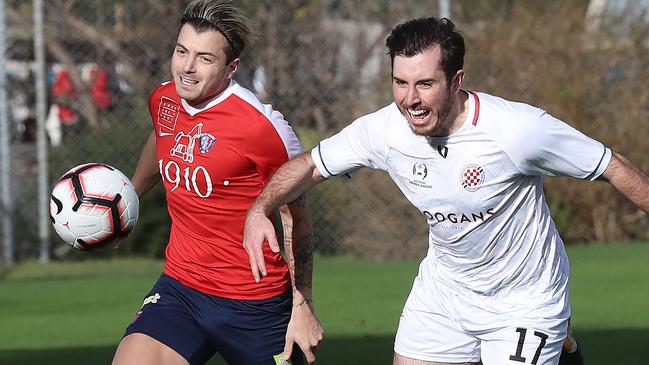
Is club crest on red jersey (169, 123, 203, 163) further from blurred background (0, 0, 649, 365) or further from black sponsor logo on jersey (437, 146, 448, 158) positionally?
blurred background (0, 0, 649, 365)

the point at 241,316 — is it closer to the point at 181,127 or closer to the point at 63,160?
the point at 181,127

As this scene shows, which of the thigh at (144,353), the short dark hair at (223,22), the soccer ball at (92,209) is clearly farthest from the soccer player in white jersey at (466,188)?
the soccer ball at (92,209)

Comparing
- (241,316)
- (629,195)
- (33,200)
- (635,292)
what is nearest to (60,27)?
(33,200)

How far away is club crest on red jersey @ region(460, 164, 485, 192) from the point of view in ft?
15.9

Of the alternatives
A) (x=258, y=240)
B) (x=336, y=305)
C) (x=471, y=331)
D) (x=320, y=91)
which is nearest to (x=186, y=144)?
(x=258, y=240)

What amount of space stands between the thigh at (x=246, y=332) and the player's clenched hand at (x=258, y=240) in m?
0.74

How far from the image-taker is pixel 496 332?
16.8 ft

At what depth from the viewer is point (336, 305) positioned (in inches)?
402

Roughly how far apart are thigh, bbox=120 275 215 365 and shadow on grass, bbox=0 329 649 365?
238 cm

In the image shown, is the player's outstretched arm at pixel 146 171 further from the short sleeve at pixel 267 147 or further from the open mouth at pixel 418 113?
the open mouth at pixel 418 113

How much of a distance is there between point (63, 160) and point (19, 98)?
85 cm

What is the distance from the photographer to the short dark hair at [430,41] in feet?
15.5

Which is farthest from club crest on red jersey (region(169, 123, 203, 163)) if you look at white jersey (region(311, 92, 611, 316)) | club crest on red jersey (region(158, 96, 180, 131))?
white jersey (region(311, 92, 611, 316))

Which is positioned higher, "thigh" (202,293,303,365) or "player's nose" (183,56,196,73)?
"player's nose" (183,56,196,73)
